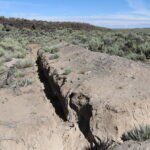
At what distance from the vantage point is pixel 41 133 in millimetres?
8477

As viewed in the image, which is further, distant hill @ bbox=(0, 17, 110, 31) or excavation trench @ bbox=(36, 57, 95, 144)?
distant hill @ bbox=(0, 17, 110, 31)

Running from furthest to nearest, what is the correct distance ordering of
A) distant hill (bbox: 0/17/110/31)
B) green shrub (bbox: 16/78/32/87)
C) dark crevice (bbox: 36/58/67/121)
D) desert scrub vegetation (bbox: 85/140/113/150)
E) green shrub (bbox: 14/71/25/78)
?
distant hill (bbox: 0/17/110/31), green shrub (bbox: 14/71/25/78), green shrub (bbox: 16/78/32/87), dark crevice (bbox: 36/58/67/121), desert scrub vegetation (bbox: 85/140/113/150)

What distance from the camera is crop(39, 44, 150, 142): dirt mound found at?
25.6ft

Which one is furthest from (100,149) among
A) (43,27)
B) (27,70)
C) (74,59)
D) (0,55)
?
(43,27)

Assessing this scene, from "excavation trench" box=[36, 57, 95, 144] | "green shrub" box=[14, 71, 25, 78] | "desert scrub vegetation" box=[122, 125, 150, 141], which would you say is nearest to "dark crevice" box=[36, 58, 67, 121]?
"excavation trench" box=[36, 57, 95, 144]

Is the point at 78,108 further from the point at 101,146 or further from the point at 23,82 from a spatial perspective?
the point at 23,82

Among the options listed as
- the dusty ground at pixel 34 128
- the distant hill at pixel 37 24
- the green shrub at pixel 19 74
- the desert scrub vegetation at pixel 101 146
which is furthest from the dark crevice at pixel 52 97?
the distant hill at pixel 37 24

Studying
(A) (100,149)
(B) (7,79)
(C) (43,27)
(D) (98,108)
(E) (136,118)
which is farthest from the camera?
(C) (43,27)

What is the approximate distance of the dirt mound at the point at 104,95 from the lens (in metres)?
7.80

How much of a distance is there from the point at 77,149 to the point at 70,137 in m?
0.55

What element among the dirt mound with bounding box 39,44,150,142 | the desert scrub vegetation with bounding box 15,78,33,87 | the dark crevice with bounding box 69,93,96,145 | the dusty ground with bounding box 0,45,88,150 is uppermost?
the dirt mound with bounding box 39,44,150,142

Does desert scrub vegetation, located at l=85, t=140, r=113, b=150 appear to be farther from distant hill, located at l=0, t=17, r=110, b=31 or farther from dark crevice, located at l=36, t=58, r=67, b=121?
distant hill, located at l=0, t=17, r=110, b=31

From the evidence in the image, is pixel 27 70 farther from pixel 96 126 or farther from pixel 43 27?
→ pixel 43 27

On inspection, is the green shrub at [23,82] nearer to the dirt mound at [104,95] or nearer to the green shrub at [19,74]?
the green shrub at [19,74]
